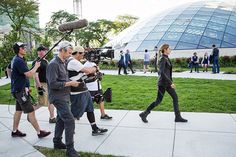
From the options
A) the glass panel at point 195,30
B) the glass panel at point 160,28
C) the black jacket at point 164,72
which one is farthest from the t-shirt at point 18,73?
the glass panel at point 160,28

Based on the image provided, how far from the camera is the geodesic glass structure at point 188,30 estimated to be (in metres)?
28.9

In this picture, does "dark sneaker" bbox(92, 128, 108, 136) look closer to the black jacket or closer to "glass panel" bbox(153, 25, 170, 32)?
the black jacket

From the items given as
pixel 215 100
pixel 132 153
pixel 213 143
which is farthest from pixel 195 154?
pixel 215 100

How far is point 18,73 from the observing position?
17.9 feet

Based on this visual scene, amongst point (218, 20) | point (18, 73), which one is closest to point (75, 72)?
point (18, 73)

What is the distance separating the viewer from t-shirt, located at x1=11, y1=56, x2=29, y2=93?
17.6 feet

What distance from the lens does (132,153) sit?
Result: 15.6 ft

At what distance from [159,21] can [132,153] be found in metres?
32.7

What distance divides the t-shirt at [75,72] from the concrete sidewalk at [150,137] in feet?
3.39

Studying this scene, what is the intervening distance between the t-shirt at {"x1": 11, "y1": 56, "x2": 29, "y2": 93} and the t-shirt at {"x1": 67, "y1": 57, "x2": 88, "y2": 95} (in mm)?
973

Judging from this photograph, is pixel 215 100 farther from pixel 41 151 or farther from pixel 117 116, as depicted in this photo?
pixel 41 151

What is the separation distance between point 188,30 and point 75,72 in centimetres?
2812

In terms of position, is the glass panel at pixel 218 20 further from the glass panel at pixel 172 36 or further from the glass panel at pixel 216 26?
the glass panel at pixel 172 36

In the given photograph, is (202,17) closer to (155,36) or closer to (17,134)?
(155,36)
